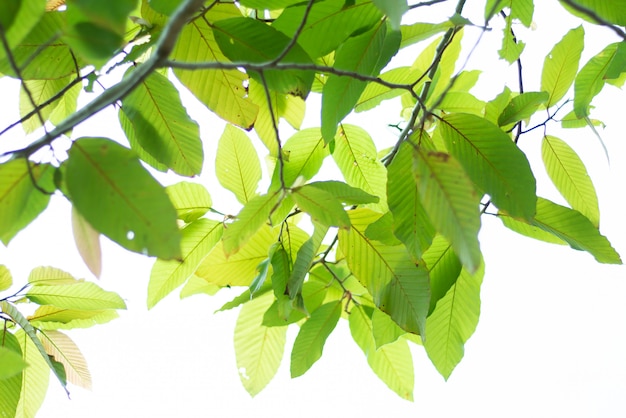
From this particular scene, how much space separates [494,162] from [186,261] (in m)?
0.35

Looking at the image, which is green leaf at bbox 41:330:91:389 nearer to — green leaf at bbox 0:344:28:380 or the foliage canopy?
the foliage canopy

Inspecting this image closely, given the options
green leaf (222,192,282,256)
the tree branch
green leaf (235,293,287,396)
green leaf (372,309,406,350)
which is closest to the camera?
the tree branch

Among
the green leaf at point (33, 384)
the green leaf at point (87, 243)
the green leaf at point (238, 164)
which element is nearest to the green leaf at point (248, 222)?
the green leaf at point (87, 243)

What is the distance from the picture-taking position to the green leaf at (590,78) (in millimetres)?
644

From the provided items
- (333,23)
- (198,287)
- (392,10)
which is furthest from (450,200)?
(198,287)

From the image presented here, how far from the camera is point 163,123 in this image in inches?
21.3

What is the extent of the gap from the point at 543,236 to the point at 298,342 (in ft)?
0.94

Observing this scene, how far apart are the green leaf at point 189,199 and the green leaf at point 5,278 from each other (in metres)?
0.21

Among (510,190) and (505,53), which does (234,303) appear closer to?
(510,190)

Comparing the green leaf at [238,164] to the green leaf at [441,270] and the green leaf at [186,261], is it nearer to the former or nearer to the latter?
the green leaf at [186,261]

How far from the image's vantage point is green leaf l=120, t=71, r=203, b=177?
525mm

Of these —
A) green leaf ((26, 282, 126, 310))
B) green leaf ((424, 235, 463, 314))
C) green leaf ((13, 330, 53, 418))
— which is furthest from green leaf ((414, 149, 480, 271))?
green leaf ((13, 330, 53, 418))

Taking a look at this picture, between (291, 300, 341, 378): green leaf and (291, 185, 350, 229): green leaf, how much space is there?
21 centimetres

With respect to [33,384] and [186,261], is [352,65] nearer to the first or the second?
[186,261]
